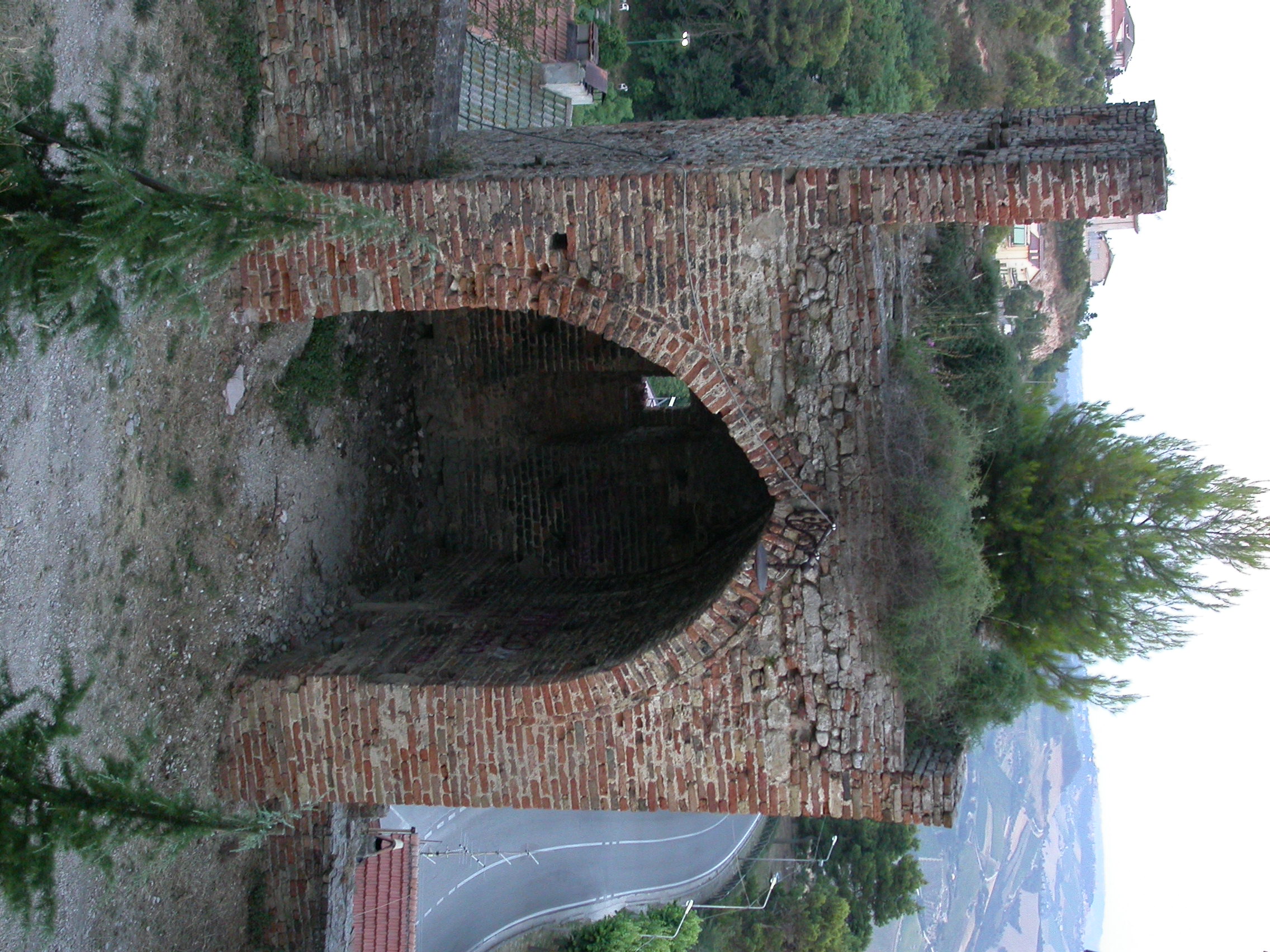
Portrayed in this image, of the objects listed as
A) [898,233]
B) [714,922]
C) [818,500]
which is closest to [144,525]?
[818,500]

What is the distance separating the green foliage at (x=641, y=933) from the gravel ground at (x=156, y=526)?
29.1 ft

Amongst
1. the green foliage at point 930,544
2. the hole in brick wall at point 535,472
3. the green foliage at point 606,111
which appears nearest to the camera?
the green foliage at point 930,544

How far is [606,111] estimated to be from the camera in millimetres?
15750

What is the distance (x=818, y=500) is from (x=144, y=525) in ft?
12.6

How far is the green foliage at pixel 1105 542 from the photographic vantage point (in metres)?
5.46

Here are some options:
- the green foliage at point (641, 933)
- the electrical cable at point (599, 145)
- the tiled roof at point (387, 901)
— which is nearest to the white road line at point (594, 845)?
the green foliage at point (641, 933)

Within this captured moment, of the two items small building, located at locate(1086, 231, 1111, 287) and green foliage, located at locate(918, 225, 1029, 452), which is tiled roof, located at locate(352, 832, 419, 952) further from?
small building, located at locate(1086, 231, 1111, 287)

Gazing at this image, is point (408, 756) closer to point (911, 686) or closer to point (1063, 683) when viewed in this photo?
point (911, 686)

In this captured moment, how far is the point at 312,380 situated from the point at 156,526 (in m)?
1.91

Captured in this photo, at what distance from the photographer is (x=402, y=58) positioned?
600 centimetres

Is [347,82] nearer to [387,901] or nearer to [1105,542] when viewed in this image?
[1105,542]

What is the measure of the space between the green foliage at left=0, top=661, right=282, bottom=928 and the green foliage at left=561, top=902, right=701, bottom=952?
11194mm

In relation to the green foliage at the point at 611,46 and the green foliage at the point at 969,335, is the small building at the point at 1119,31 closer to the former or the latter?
the green foliage at the point at 611,46

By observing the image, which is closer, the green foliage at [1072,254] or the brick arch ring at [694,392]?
the brick arch ring at [694,392]
